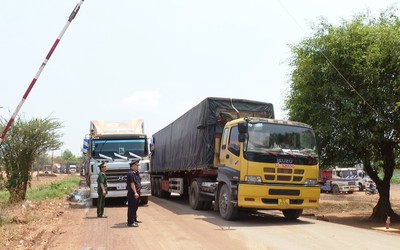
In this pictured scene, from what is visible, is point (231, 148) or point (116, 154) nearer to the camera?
point (231, 148)

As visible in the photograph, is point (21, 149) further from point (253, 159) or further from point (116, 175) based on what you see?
point (253, 159)

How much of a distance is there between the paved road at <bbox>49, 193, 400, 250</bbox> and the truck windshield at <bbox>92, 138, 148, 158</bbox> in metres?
4.20

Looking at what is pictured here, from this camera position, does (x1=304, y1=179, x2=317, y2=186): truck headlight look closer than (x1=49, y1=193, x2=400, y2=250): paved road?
No

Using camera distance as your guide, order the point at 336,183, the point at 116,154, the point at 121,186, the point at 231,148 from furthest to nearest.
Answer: the point at 336,183 → the point at 116,154 → the point at 121,186 → the point at 231,148

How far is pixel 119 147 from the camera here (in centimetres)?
1625

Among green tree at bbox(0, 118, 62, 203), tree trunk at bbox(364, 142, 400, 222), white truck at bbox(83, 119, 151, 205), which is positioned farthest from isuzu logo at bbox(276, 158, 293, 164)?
green tree at bbox(0, 118, 62, 203)

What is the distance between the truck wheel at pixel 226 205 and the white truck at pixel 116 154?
16.0 ft

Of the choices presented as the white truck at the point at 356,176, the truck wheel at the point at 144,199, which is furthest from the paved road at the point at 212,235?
the white truck at the point at 356,176

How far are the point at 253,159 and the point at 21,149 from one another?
38.1ft

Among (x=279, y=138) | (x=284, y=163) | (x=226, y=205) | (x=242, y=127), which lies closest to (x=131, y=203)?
(x=226, y=205)

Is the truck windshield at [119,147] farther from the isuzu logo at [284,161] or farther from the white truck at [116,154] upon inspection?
the isuzu logo at [284,161]

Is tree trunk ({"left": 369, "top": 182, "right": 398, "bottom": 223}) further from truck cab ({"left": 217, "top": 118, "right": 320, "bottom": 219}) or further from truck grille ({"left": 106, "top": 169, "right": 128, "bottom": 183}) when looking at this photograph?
truck grille ({"left": 106, "top": 169, "right": 128, "bottom": 183})

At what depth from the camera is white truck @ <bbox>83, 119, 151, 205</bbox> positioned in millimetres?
15766

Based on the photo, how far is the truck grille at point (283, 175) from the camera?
10898mm
